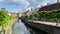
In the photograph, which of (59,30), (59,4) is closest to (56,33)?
(59,30)

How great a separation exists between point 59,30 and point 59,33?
0.34 metres

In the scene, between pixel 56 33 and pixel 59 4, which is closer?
pixel 56 33

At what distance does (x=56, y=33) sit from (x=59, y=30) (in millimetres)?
918

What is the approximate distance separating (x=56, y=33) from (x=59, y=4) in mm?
70365

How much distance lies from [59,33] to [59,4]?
7135 centimetres

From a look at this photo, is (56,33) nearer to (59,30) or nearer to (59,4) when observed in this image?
(59,30)

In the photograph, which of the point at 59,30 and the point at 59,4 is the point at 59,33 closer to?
the point at 59,30

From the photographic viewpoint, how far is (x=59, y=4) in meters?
88.2

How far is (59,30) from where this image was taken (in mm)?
18297

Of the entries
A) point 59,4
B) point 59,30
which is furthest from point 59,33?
point 59,4

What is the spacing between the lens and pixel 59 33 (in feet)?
59.4

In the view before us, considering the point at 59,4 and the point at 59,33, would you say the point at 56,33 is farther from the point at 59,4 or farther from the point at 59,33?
the point at 59,4

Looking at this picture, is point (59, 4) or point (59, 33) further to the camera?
point (59, 4)
